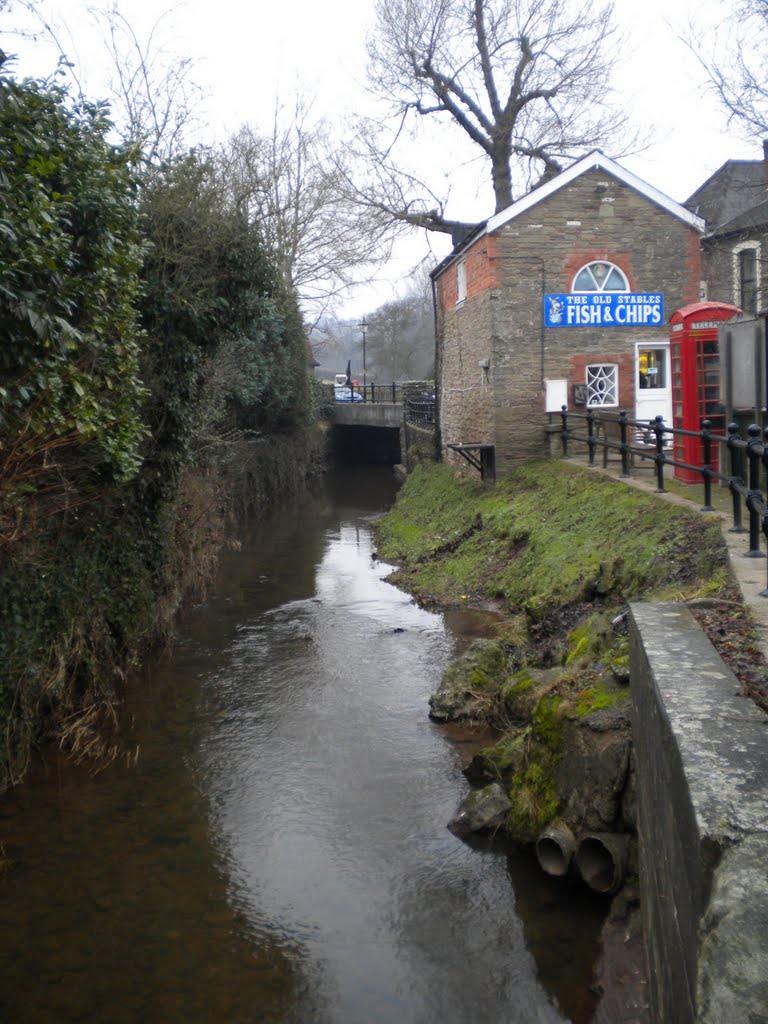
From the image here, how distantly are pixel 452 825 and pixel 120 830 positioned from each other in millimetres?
2593

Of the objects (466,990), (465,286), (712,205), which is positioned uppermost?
(712,205)

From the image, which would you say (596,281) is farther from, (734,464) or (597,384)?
(734,464)

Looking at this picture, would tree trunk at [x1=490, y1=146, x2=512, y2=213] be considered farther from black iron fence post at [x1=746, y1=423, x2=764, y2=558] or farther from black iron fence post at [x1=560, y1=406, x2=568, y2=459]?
black iron fence post at [x1=746, y1=423, x2=764, y2=558]

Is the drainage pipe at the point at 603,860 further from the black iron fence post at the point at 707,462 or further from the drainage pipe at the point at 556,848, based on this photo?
the black iron fence post at the point at 707,462

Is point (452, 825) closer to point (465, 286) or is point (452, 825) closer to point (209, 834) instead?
point (209, 834)

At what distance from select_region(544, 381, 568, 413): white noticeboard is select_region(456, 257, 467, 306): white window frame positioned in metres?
3.72

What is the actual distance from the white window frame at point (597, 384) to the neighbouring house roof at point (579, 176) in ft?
10.7

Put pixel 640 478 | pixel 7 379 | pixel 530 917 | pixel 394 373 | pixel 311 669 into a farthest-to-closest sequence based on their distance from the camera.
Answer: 1. pixel 394 373
2. pixel 640 478
3. pixel 311 669
4. pixel 7 379
5. pixel 530 917

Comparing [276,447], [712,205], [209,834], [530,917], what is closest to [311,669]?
[209,834]

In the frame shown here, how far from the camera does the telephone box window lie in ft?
58.5

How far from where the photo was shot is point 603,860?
19.0ft

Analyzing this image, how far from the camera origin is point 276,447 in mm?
27875

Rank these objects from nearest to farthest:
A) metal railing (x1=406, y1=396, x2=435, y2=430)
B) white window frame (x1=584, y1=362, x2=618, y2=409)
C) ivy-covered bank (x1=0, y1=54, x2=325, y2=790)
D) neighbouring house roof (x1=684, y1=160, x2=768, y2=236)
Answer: ivy-covered bank (x1=0, y1=54, x2=325, y2=790)
white window frame (x1=584, y1=362, x2=618, y2=409)
neighbouring house roof (x1=684, y1=160, x2=768, y2=236)
metal railing (x1=406, y1=396, x2=435, y2=430)

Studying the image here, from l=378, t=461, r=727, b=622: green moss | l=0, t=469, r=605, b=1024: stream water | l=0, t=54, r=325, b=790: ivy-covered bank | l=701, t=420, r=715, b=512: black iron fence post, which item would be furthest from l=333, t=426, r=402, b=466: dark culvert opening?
l=701, t=420, r=715, b=512: black iron fence post
